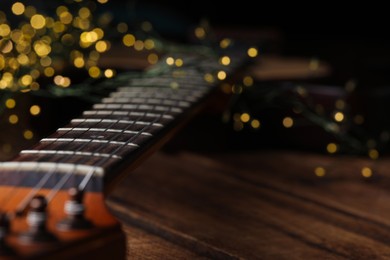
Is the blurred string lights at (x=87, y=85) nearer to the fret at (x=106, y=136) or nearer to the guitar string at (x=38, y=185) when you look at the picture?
the fret at (x=106, y=136)

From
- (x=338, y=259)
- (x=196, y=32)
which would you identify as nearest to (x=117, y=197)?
(x=338, y=259)

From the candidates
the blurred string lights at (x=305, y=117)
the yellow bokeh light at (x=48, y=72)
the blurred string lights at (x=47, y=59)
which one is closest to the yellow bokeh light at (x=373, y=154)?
the blurred string lights at (x=305, y=117)

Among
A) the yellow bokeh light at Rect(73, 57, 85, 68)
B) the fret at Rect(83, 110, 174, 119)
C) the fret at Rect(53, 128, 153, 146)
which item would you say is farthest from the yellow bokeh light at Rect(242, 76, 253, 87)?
the fret at Rect(53, 128, 153, 146)

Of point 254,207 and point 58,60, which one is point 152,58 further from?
point 254,207

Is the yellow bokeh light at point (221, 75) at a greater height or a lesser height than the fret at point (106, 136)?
greater

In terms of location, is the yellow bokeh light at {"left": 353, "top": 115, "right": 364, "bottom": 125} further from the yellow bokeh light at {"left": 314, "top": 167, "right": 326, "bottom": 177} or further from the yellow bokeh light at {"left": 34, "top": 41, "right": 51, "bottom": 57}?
the yellow bokeh light at {"left": 34, "top": 41, "right": 51, "bottom": 57}
